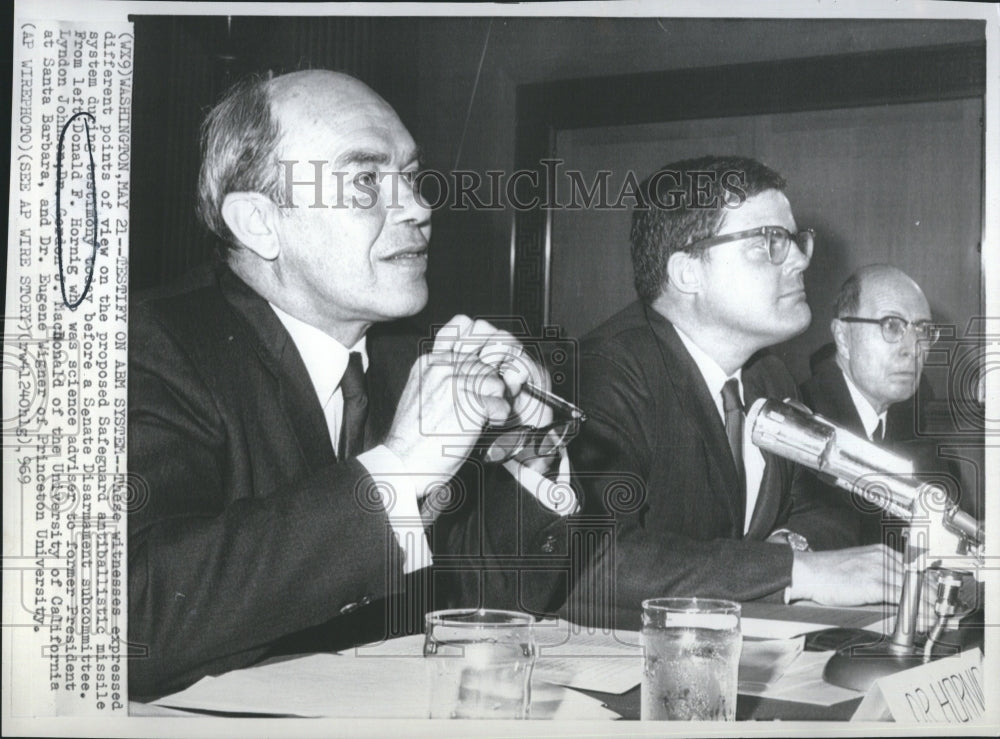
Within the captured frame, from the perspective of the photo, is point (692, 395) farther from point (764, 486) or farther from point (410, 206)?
point (410, 206)

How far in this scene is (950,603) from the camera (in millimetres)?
1220

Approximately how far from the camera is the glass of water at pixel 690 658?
1081 millimetres

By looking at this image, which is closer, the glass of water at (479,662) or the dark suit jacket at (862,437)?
the glass of water at (479,662)

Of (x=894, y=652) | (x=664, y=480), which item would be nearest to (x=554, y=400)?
(x=664, y=480)

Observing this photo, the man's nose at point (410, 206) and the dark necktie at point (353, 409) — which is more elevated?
the man's nose at point (410, 206)

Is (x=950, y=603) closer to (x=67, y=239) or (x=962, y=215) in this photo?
(x=962, y=215)

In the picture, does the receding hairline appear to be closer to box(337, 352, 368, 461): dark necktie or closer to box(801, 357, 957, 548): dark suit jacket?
box(801, 357, 957, 548): dark suit jacket

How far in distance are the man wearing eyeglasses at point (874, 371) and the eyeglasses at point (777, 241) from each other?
0.07m

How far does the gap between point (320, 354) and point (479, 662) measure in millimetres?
377

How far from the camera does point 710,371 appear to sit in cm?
122

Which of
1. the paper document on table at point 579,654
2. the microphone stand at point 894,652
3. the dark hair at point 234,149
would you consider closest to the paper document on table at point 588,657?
the paper document on table at point 579,654

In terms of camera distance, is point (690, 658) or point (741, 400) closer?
point (690, 658)

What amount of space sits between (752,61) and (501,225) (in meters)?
0.35

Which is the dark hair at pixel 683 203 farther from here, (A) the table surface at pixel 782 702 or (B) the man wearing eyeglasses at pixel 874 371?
(A) the table surface at pixel 782 702
